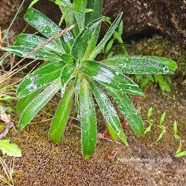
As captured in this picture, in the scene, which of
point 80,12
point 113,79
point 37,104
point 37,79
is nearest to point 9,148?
point 37,104

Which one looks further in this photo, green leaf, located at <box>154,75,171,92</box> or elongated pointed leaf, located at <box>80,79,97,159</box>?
green leaf, located at <box>154,75,171,92</box>

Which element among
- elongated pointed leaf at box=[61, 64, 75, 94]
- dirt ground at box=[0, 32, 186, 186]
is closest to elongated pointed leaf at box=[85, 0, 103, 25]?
elongated pointed leaf at box=[61, 64, 75, 94]

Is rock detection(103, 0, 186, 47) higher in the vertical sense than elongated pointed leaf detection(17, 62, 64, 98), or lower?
higher

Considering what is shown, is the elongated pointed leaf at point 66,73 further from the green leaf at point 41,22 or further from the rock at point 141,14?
the rock at point 141,14

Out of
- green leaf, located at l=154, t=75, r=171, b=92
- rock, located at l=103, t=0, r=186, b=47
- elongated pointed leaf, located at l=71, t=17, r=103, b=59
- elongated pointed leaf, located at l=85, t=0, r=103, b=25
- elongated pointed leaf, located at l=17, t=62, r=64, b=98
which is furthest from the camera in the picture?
green leaf, located at l=154, t=75, r=171, b=92

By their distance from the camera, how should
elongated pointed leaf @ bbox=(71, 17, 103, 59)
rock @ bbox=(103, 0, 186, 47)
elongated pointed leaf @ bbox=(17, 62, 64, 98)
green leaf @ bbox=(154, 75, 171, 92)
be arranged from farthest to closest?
green leaf @ bbox=(154, 75, 171, 92), rock @ bbox=(103, 0, 186, 47), elongated pointed leaf @ bbox=(17, 62, 64, 98), elongated pointed leaf @ bbox=(71, 17, 103, 59)

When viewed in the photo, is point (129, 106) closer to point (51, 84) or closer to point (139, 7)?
point (51, 84)

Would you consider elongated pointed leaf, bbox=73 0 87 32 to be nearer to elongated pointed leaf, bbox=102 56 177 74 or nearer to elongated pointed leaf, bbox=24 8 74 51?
elongated pointed leaf, bbox=24 8 74 51

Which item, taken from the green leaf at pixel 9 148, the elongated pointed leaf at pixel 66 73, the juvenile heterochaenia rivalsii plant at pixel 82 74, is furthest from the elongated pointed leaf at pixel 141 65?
the green leaf at pixel 9 148
